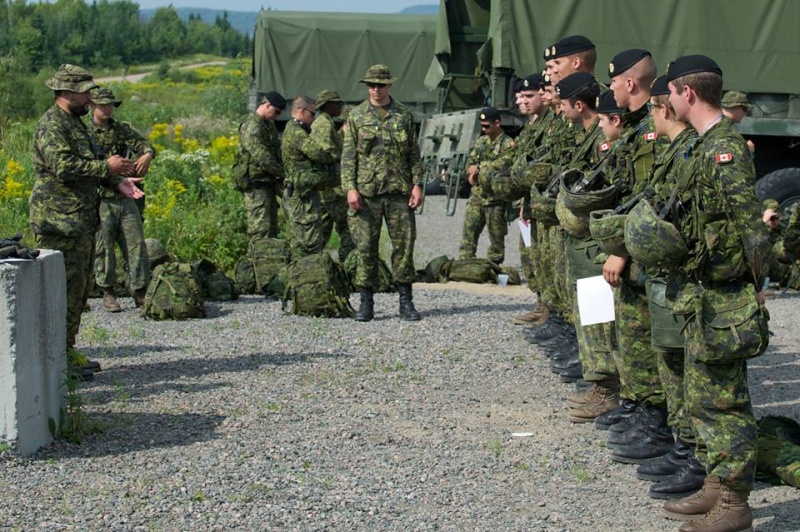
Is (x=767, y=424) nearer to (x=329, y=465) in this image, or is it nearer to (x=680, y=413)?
(x=680, y=413)

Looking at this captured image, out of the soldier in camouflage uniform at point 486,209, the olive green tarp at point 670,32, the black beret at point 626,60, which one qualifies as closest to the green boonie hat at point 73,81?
the black beret at point 626,60

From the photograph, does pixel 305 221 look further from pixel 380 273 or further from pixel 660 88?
pixel 660 88

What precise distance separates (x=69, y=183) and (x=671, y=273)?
4373mm

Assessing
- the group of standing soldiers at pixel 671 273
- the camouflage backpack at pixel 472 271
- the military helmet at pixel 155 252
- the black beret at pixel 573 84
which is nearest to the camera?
the group of standing soldiers at pixel 671 273

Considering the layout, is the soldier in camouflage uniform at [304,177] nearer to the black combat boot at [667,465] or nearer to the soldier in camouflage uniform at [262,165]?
the soldier in camouflage uniform at [262,165]

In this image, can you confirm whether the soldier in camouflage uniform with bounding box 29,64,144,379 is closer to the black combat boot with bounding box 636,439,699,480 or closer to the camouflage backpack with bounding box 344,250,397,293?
the black combat boot with bounding box 636,439,699,480

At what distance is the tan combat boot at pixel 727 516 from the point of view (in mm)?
4770

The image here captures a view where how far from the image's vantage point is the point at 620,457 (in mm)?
6000

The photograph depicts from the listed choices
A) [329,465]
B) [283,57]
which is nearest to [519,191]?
[329,465]

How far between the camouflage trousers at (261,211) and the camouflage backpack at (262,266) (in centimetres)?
40

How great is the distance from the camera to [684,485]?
17.5ft

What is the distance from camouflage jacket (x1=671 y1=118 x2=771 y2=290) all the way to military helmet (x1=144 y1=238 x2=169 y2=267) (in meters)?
7.39

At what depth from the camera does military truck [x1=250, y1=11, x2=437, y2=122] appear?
22.4 metres

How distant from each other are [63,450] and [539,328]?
426 centimetres
